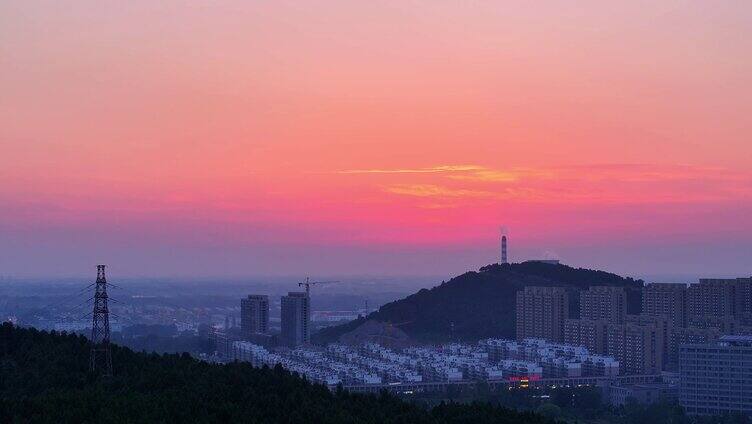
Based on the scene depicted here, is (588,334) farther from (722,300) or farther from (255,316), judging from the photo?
(255,316)

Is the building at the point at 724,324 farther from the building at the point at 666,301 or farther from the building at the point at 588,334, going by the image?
the building at the point at 588,334

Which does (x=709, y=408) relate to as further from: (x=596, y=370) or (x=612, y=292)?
(x=612, y=292)

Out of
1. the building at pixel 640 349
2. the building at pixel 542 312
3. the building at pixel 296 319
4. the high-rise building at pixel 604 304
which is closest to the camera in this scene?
the building at pixel 640 349

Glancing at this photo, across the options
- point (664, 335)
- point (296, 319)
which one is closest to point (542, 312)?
point (664, 335)

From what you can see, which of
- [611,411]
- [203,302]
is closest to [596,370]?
[611,411]

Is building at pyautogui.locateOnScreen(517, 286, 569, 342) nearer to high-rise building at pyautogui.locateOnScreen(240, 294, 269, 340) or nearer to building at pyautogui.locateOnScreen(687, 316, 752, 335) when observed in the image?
building at pyautogui.locateOnScreen(687, 316, 752, 335)

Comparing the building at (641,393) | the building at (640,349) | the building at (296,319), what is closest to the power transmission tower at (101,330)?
the building at (641,393)
